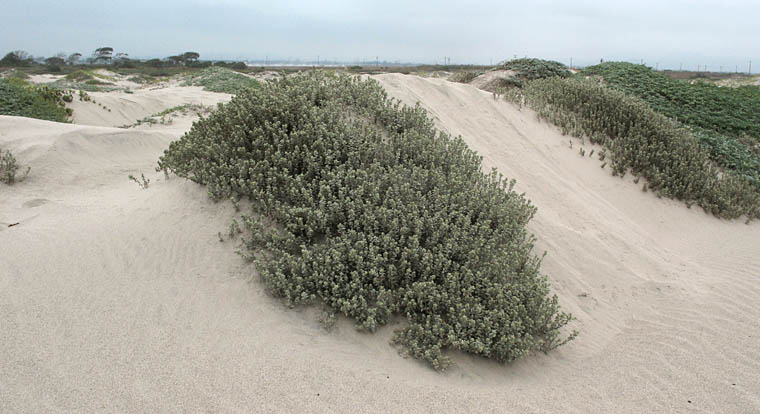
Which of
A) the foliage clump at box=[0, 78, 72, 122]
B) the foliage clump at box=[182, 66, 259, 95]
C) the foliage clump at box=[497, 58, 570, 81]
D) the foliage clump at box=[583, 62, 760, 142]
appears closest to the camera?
the foliage clump at box=[0, 78, 72, 122]

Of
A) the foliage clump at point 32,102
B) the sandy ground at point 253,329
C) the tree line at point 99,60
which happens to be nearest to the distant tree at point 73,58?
the tree line at point 99,60

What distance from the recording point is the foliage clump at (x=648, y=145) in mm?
8508

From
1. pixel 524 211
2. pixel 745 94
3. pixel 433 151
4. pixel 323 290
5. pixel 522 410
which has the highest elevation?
pixel 745 94

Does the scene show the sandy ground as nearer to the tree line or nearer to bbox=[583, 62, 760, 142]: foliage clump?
bbox=[583, 62, 760, 142]: foliage clump

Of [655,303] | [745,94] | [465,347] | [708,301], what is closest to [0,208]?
[465,347]

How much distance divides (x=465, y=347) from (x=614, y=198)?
6.19 metres

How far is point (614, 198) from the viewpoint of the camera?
27.5ft

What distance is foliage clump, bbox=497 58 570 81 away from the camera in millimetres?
15109

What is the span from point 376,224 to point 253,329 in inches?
59.4

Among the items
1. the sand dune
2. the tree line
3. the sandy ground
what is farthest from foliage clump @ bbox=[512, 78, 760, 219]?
the tree line

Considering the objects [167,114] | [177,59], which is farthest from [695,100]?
[177,59]

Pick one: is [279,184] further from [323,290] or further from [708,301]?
[708,301]

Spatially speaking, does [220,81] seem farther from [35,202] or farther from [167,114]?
[35,202]

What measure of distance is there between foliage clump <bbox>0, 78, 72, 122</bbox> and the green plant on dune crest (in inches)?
288
